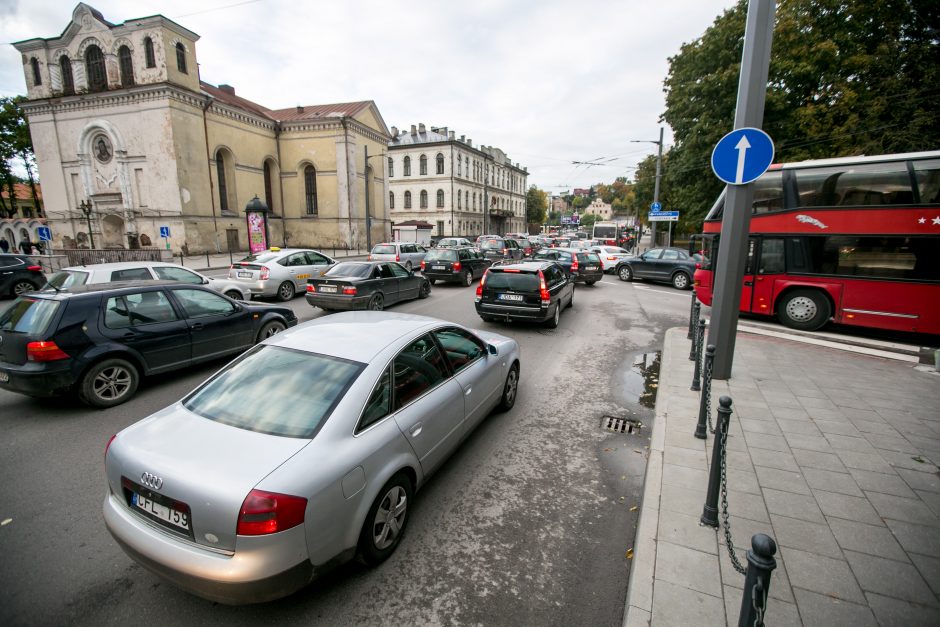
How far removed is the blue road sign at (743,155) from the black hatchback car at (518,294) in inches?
169

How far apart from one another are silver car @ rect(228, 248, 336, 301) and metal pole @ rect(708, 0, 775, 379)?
1142cm

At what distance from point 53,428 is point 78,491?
71.0 inches

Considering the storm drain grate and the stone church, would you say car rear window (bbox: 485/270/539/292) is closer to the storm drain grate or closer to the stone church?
the storm drain grate

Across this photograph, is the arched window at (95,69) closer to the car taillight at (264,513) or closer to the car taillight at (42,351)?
the car taillight at (42,351)

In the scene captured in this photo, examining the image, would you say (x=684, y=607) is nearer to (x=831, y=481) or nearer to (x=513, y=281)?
(x=831, y=481)

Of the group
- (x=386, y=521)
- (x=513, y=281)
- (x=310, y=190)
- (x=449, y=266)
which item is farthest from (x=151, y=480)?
(x=310, y=190)

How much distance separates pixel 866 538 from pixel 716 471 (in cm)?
112

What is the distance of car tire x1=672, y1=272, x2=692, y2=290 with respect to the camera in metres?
18.0

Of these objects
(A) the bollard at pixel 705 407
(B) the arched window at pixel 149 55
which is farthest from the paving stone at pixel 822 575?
(B) the arched window at pixel 149 55

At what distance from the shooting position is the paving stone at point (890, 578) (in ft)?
8.59

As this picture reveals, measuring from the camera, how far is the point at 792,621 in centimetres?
242

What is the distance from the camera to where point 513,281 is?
961cm

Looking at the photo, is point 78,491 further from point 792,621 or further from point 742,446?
point 742,446

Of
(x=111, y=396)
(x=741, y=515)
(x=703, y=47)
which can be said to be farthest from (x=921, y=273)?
(x=703, y=47)
